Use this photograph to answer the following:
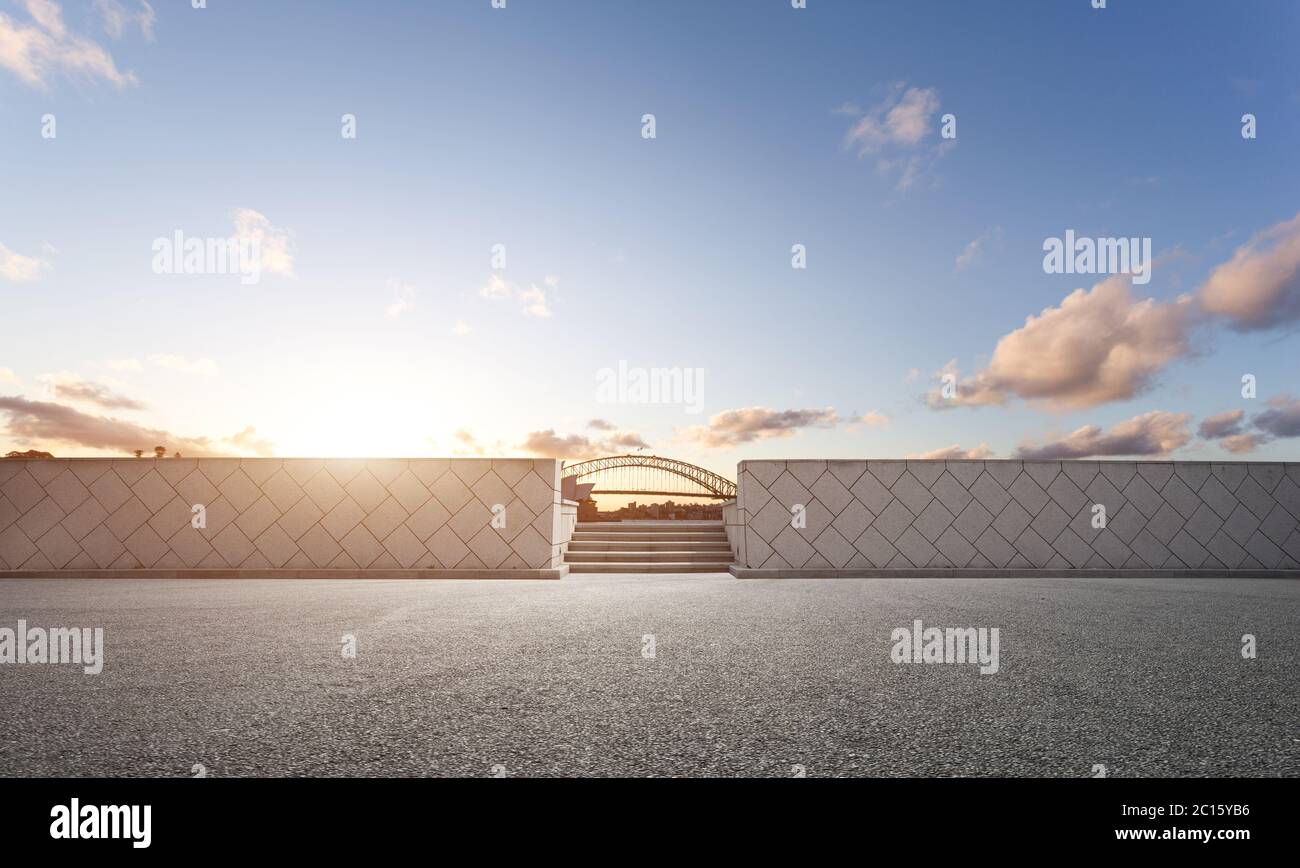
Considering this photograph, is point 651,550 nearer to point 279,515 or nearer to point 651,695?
point 279,515

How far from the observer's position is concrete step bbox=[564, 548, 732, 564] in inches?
434

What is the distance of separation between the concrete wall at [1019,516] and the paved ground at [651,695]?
4.26 meters

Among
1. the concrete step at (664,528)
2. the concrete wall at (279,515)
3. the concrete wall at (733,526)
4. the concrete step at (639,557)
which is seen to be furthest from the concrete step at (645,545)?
the concrete wall at (279,515)

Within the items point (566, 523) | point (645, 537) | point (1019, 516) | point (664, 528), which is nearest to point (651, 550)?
point (645, 537)

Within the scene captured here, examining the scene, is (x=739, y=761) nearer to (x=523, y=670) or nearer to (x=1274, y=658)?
(x=523, y=670)

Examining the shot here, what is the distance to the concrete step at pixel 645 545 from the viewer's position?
37.6 feet

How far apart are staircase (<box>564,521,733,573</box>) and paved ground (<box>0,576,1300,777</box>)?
15.2ft

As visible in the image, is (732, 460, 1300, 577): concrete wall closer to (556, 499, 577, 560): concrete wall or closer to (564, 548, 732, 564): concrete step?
(564, 548, 732, 564): concrete step

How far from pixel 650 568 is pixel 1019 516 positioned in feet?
20.7

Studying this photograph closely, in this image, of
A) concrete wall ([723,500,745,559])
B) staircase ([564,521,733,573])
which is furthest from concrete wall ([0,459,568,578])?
concrete wall ([723,500,745,559])

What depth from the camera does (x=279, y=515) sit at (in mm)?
10469

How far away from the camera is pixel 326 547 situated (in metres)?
10.3
